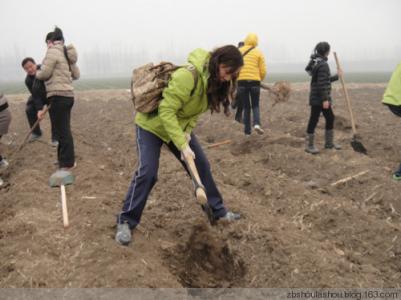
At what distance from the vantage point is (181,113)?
363cm

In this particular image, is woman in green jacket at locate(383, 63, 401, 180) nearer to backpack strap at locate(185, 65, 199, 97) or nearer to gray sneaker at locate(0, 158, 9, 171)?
backpack strap at locate(185, 65, 199, 97)

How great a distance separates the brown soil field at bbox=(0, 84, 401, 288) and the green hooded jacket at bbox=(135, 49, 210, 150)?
46.9 inches

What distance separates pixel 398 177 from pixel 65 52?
514 cm

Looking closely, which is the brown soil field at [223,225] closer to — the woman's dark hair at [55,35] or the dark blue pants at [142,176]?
the dark blue pants at [142,176]

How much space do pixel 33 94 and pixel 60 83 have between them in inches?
33.4

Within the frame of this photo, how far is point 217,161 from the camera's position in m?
6.78

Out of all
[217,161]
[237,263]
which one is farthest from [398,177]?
[237,263]

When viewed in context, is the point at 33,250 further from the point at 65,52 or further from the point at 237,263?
the point at 65,52

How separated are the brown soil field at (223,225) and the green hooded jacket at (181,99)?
1.19m

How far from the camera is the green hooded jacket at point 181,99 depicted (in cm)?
335

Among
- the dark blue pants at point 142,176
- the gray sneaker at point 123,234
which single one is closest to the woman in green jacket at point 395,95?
the dark blue pants at point 142,176

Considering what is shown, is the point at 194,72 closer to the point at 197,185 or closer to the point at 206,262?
the point at 197,185

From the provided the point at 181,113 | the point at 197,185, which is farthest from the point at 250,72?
the point at 197,185

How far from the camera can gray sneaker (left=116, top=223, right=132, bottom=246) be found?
3725 millimetres
